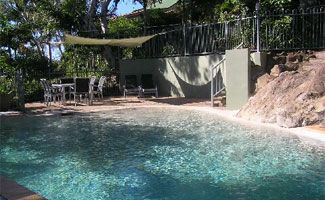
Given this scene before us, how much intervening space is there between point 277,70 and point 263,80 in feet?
1.82

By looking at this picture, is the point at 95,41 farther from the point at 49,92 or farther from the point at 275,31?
the point at 275,31

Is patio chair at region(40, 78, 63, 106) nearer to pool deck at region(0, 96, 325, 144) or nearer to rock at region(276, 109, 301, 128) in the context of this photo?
pool deck at region(0, 96, 325, 144)

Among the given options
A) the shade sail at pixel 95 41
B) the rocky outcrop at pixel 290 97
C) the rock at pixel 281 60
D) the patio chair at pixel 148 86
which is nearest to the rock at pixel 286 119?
the rocky outcrop at pixel 290 97

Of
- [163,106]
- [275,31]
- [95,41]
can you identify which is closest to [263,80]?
[275,31]

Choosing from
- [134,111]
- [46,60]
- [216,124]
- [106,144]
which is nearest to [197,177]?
[106,144]

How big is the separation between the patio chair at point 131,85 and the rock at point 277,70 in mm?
6748

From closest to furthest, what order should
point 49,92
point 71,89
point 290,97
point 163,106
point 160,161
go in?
point 160,161, point 290,97, point 163,106, point 49,92, point 71,89

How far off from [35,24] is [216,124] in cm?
1312

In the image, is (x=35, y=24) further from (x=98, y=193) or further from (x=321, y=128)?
(x=98, y=193)

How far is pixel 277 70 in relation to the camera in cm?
1353

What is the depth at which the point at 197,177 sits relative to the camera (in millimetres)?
6855

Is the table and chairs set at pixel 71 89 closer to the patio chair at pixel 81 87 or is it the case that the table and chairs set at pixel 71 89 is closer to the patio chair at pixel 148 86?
the patio chair at pixel 81 87

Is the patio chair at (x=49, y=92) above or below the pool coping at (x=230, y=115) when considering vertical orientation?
above

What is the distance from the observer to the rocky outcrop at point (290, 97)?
10.6 meters
